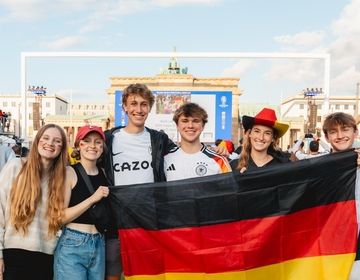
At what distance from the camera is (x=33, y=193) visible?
313 cm

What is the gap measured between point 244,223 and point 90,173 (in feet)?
4.13

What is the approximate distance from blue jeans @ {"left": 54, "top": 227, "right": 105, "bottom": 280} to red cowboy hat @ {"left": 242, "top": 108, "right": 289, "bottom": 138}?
159 centimetres

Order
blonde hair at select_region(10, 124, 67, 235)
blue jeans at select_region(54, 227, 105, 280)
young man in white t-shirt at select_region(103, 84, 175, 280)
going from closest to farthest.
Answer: blonde hair at select_region(10, 124, 67, 235) → blue jeans at select_region(54, 227, 105, 280) → young man in white t-shirt at select_region(103, 84, 175, 280)

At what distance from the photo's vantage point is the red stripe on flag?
3.47 meters

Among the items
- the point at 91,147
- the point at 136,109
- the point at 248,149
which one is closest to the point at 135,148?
the point at 136,109

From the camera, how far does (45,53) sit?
14.2 metres

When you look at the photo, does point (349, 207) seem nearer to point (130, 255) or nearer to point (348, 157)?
point (348, 157)

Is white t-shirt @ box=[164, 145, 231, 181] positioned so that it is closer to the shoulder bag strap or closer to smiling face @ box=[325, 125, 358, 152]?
the shoulder bag strap

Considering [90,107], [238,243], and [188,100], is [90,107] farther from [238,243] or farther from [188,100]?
[238,243]

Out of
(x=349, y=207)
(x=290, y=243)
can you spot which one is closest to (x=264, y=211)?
(x=290, y=243)

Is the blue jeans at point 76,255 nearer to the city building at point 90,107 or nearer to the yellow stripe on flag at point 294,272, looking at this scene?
the yellow stripe on flag at point 294,272

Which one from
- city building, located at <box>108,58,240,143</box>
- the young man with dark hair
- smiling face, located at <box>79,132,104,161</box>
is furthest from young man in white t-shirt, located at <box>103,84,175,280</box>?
city building, located at <box>108,58,240,143</box>

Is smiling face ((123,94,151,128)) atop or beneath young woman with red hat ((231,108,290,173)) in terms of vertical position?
atop

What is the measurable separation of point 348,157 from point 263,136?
2.30 ft
